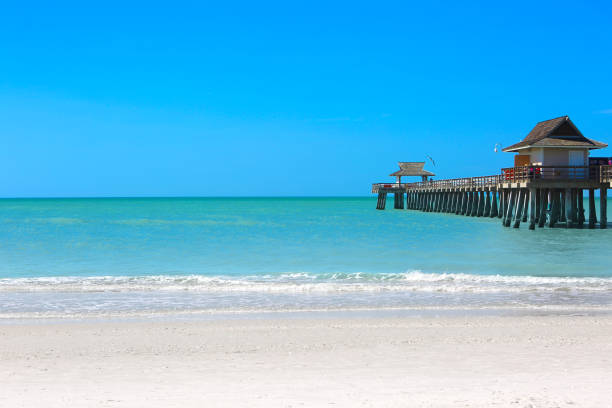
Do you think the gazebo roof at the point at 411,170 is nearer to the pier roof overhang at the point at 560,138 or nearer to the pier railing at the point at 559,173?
the pier roof overhang at the point at 560,138

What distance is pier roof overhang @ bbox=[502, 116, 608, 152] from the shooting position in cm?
2955

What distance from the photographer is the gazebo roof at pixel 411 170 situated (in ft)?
207

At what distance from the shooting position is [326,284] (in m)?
13.6

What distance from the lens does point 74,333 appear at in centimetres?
817

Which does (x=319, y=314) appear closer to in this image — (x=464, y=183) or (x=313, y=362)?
(x=313, y=362)

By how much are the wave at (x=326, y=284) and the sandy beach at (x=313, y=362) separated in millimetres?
3371

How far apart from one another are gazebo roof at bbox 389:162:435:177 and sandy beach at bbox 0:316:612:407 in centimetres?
5441

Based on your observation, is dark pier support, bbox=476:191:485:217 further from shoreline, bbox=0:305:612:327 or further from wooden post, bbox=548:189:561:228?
shoreline, bbox=0:305:612:327

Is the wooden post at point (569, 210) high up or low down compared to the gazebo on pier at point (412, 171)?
down

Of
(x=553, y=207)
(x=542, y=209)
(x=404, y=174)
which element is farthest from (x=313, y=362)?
(x=404, y=174)

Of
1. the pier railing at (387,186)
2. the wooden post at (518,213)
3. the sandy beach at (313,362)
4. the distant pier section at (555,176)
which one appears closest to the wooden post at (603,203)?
the distant pier section at (555,176)

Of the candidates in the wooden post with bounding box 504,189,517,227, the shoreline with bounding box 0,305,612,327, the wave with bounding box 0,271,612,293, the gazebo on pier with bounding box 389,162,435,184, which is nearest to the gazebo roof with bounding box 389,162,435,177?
the gazebo on pier with bounding box 389,162,435,184

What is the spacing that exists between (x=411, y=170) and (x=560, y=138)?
33.5 m

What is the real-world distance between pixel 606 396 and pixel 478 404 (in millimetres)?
1134
